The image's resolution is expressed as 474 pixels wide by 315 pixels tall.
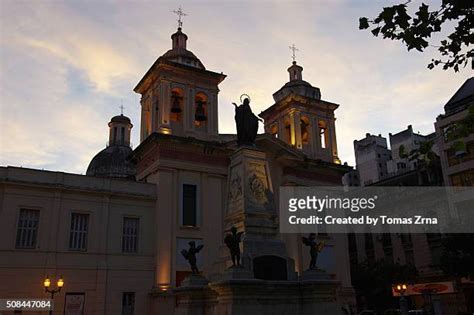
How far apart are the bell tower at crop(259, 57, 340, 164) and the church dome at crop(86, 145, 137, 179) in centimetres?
1501

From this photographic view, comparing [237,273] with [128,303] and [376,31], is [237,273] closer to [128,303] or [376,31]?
[376,31]

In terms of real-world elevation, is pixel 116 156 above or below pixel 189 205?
above

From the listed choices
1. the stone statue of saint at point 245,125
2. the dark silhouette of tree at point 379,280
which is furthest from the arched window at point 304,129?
the stone statue of saint at point 245,125

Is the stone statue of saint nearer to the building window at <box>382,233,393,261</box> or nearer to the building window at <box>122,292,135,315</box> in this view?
the building window at <box>122,292,135,315</box>

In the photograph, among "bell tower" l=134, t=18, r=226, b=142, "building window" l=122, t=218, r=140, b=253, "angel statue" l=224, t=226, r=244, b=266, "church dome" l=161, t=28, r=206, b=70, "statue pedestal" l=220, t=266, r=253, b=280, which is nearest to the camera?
"statue pedestal" l=220, t=266, r=253, b=280

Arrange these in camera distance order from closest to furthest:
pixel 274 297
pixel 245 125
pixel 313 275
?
pixel 274 297, pixel 313 275, pixel 245 125

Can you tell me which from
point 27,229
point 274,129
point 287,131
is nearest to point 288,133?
point 287,131

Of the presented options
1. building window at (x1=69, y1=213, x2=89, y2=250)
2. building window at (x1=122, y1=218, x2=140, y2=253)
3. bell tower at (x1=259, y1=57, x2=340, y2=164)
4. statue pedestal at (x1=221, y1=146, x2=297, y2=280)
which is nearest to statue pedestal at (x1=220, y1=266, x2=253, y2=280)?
statue pedestal at (x1=221, y1=146, x2=297, y2=280)

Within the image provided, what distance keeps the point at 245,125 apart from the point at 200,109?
15.3 meters

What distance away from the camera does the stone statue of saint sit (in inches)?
644

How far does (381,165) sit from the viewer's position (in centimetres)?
6700

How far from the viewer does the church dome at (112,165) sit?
144ft

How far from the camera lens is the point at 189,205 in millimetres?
28375

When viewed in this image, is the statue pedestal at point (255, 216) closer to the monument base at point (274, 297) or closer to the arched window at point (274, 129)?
the monument base at point (274, 297)
